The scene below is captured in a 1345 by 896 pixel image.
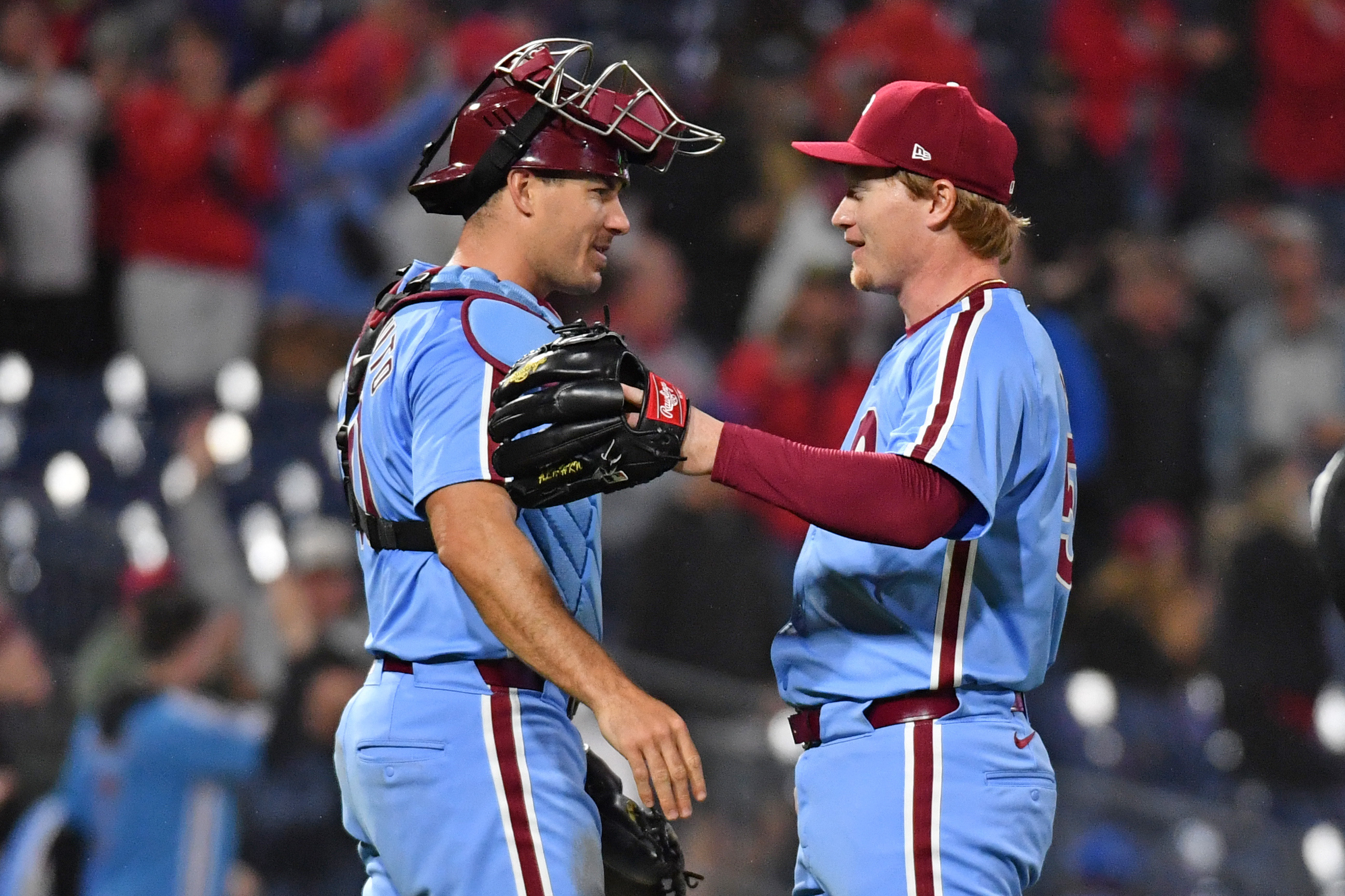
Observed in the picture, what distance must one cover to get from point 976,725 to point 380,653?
3.36 feet

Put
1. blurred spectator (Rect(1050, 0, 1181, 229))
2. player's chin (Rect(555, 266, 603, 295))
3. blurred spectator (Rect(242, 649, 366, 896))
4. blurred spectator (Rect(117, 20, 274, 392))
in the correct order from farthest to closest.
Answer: blurred spectator (Rect(1050, 0, 1181, 229)), blurred spectator (Rect(117, 20, 274, 392)), blurred spectator (Rect(242, 649, 366, 896)), player's chin (Rect(555, 266, 603, 295))

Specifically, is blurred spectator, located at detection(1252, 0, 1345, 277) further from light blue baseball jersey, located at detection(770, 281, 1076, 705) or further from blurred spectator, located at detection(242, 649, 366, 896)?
light blue baseball jersey, located at detection(770, 281, 1076, 705)

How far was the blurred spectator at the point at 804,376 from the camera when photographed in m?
6.89

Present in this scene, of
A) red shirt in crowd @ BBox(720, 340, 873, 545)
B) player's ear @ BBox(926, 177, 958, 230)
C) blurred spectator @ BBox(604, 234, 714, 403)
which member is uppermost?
player's ear @ BBox(926, 177, 958, 230)

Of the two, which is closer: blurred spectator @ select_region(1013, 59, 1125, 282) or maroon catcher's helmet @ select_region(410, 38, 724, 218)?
maroon catcher's helmet @ select_region(410, 38, 724, 218)

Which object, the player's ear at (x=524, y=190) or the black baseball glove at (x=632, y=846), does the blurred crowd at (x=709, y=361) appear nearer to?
the black baseball glove at (x=632, y=846)

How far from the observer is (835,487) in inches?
96.2

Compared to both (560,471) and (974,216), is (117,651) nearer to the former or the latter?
(560,471)

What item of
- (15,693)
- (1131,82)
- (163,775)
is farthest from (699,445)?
(1131,82)

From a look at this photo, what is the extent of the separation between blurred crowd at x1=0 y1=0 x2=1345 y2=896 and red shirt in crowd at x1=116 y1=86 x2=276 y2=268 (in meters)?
0.02

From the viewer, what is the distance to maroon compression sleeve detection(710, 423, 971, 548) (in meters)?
2.45

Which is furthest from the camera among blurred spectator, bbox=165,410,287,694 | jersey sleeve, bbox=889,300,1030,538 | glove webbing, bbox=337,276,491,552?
blurred spectator, bbox=165,410,287,694

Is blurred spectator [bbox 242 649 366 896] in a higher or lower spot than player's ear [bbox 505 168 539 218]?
lower

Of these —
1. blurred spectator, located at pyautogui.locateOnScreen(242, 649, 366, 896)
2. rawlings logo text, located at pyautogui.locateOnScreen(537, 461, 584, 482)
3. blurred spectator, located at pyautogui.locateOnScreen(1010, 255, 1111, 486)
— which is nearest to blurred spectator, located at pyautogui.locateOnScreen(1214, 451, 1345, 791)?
blurred spectator, located at pyautogui.locateOnScreen(1010, 255, 1111, 486)
